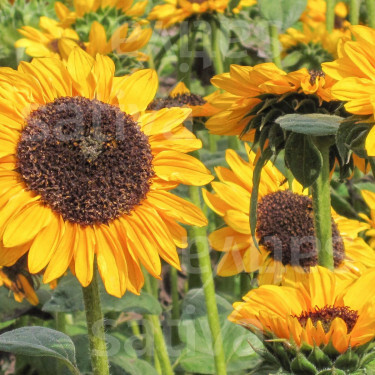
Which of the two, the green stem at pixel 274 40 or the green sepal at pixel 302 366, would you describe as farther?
the green stem at pixel 274 40

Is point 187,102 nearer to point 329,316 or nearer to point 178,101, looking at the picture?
point 178,101

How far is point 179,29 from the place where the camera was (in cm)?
153

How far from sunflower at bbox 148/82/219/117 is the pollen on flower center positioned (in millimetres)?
269

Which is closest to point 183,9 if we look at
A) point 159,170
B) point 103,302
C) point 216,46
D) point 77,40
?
point 216,46

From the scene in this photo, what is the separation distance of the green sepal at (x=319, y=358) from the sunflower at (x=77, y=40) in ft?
2.25

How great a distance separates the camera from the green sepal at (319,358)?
28.6 inches

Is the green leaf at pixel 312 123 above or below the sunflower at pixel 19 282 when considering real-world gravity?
above

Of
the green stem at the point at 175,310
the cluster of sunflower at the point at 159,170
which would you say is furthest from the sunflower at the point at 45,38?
the cluster of sunflower at the point at 159,170

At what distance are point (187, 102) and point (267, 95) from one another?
319 millimetres

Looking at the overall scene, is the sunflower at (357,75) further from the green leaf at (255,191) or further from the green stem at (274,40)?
the green stem at (274,40)

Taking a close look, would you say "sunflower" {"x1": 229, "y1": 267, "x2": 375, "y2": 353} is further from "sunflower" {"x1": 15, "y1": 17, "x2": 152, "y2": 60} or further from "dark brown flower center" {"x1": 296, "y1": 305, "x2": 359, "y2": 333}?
"sunflower" {"x1": 15, "y1": 17, "x2": 152, "y2": 60}

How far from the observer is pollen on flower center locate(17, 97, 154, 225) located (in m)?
0.77

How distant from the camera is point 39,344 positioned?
76 cm

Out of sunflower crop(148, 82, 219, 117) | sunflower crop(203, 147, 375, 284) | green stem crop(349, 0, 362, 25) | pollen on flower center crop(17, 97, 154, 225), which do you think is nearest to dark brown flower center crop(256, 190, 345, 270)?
sunflower crop(203, 147, 375, 284)
